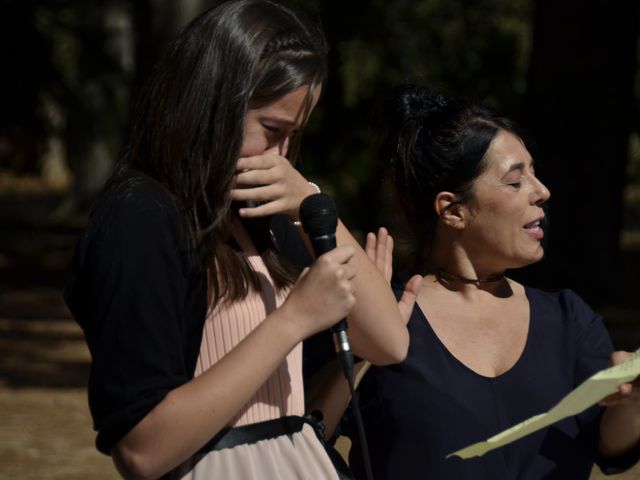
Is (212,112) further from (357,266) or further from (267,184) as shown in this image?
(357,266)

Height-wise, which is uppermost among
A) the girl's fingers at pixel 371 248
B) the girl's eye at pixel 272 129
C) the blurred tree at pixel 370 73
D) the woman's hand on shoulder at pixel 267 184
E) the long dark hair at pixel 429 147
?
the girl's eye at pixel 272 129

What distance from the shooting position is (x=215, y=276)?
2.59 metres

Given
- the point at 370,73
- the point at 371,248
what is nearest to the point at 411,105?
the point at 371,248

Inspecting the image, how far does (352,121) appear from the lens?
607 inches

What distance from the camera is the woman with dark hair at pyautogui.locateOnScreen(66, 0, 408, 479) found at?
7.99ft

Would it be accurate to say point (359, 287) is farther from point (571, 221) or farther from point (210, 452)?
point (571, 221)

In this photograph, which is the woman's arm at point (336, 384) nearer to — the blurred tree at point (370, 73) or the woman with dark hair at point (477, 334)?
the woman with dark hair at point (477, 334)

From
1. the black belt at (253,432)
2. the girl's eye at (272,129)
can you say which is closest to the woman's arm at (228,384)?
the black belt at (253,432)

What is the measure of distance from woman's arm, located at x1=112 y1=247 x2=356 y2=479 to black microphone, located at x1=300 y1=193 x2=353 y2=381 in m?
0.14

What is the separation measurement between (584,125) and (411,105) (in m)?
8.79

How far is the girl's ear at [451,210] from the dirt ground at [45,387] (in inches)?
154

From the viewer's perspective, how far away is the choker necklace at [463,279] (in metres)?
3.44

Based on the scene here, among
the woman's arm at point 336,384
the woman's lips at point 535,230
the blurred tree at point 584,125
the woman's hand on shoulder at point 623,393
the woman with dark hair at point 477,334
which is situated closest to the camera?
the woman's hand on shoulder at point 623,393

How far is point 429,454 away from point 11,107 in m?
13.5
